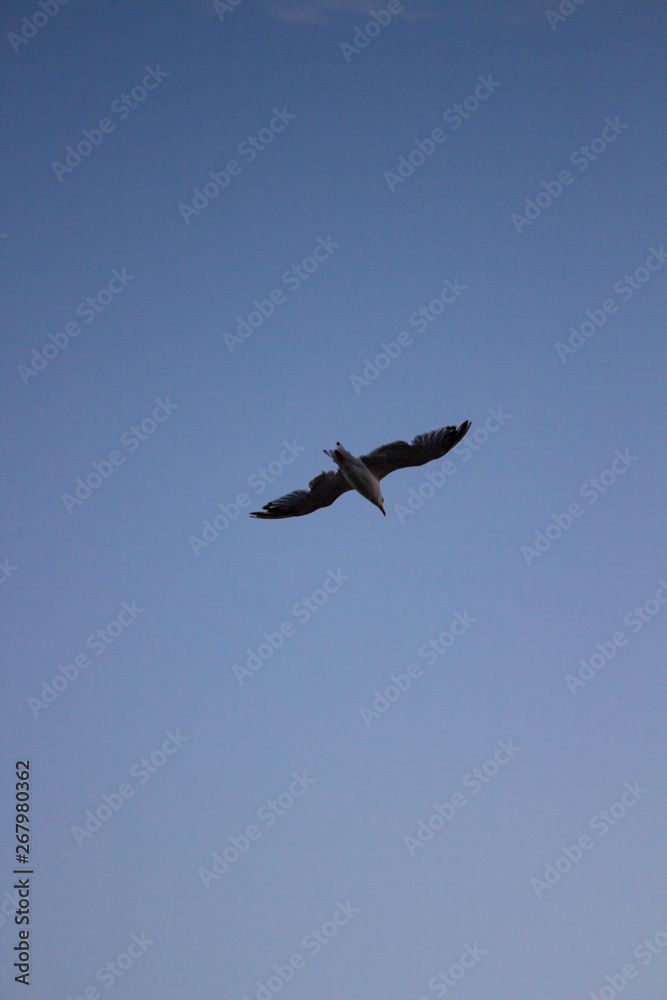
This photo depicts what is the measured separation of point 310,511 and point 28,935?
381 inches

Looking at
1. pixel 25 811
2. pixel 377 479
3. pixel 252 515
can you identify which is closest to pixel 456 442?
pixel 377 479

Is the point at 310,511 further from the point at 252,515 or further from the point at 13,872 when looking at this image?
the point at 13,872

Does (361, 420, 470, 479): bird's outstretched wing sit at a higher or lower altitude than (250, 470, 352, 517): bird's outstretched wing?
higher

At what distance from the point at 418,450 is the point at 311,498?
2712mm

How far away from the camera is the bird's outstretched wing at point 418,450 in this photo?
105 feet

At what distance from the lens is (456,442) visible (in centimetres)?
3216

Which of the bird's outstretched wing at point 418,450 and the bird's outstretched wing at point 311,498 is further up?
the bird's outstretched wing at point 418,450

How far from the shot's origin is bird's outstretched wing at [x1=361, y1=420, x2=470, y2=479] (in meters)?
32.1

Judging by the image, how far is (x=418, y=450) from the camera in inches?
1272

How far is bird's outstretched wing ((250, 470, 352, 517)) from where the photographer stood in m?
33.7

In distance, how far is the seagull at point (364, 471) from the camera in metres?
32.2

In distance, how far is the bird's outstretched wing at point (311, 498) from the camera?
33656 mm

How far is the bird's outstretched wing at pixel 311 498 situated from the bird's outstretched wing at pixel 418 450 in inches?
43.6

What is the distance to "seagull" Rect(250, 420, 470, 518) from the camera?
32.2m
